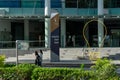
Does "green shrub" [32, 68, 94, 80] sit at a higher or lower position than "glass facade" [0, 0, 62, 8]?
lower

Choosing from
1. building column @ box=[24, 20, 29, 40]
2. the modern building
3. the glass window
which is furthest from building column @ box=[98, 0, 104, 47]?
building column @ box=[24, 20, 29, 40]

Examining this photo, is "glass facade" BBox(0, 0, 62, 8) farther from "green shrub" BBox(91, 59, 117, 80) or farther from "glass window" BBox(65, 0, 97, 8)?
"green shrub" BBox(91, 59, 117, 80)

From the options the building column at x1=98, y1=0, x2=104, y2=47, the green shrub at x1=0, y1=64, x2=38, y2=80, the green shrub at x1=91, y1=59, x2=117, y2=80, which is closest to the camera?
the green shrub at x1=91, y1=59, x2=117, y2=80

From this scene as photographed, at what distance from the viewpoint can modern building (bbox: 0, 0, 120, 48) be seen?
48.3 m

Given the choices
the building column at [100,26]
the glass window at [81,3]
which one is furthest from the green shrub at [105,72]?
the glass window at [81,3]

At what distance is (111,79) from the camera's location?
12.8 meters

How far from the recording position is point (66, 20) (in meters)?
52.0

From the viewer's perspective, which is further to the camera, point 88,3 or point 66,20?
point 66,20

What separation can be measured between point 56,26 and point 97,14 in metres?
19.5

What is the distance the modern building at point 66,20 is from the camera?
48263 millimetres

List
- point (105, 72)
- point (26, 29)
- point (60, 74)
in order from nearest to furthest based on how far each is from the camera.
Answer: point (105, 72), point (60, 74), point (26, 29)

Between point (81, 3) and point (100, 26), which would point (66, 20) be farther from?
point (100, 26)

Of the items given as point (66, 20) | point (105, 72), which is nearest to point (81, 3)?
point (66, 20)

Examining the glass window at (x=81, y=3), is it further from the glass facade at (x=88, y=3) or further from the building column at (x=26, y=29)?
the building column at (x=26, y=29)
